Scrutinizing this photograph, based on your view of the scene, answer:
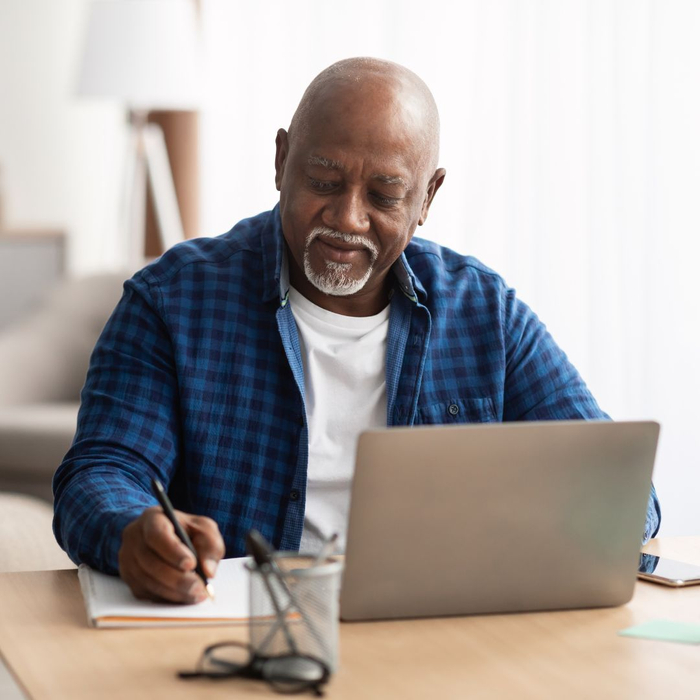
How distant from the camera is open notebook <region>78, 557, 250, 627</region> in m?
0.98

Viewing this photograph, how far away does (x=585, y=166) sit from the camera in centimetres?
279

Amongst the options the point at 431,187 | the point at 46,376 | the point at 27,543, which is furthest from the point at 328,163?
the point at 46,376

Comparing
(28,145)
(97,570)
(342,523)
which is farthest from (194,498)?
(28,145)

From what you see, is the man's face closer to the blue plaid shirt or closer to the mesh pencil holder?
the blue plaid shirt

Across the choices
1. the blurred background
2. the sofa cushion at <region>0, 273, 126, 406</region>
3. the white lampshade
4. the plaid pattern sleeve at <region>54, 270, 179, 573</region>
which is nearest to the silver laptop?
the plaid pattern sleeve at <region>54, 270, 179, 573</region>

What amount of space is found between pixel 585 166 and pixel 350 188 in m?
1.52

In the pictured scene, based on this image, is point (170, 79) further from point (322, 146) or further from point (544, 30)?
point (322, 146)

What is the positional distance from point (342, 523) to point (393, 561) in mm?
496

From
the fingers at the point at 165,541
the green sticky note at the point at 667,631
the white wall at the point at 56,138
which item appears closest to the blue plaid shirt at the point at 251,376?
the fingers at the point at 165,541

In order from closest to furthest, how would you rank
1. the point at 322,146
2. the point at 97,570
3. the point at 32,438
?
the point at 97,570
the point at 322,146
the point at 32,438

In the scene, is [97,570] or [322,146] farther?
[322,146]

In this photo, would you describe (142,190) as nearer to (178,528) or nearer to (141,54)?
(141,54)

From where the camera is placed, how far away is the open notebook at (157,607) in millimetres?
982

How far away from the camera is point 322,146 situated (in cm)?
142
